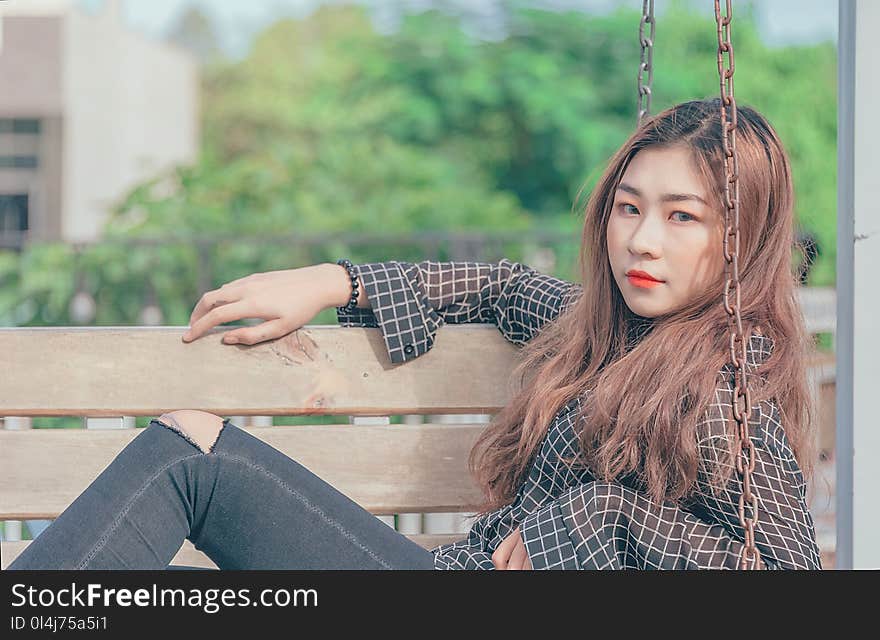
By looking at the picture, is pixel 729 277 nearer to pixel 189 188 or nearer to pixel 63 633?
pixel 63 633

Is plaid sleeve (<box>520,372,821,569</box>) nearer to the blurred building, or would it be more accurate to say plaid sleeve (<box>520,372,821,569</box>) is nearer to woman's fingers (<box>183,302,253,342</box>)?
woman's fingers (<box>183,302,253,342</box>)

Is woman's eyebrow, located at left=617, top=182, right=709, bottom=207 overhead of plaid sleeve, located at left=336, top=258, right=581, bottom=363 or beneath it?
overhead

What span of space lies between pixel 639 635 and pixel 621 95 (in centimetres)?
963

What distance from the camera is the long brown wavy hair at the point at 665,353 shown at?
1649 mm

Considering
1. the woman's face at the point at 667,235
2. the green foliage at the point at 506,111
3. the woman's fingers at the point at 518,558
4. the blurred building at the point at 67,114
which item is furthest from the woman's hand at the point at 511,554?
the blurred building at the point at 67,114

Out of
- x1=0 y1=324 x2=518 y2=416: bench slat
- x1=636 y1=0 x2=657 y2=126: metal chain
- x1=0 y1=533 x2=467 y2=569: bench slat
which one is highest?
x1=636 y1=0 x2=657 y2=126: metal chain

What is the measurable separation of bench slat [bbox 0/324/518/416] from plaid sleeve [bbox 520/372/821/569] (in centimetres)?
44

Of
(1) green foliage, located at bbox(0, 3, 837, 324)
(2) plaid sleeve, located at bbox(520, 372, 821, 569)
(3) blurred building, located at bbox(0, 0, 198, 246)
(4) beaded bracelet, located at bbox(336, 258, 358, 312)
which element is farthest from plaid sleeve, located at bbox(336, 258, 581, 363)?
(3) blurred building, located at bbox(0, 0, 198, 246)

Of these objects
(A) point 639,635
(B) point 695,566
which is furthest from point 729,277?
(A) point 639,635

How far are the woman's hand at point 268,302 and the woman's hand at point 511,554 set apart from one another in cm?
57

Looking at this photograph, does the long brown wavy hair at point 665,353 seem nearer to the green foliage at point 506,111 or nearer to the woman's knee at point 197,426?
the woman's knee at point 197,426

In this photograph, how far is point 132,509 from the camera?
169 cm

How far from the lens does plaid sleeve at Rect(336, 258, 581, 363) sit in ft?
6.68

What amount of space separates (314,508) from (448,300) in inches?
21.4
